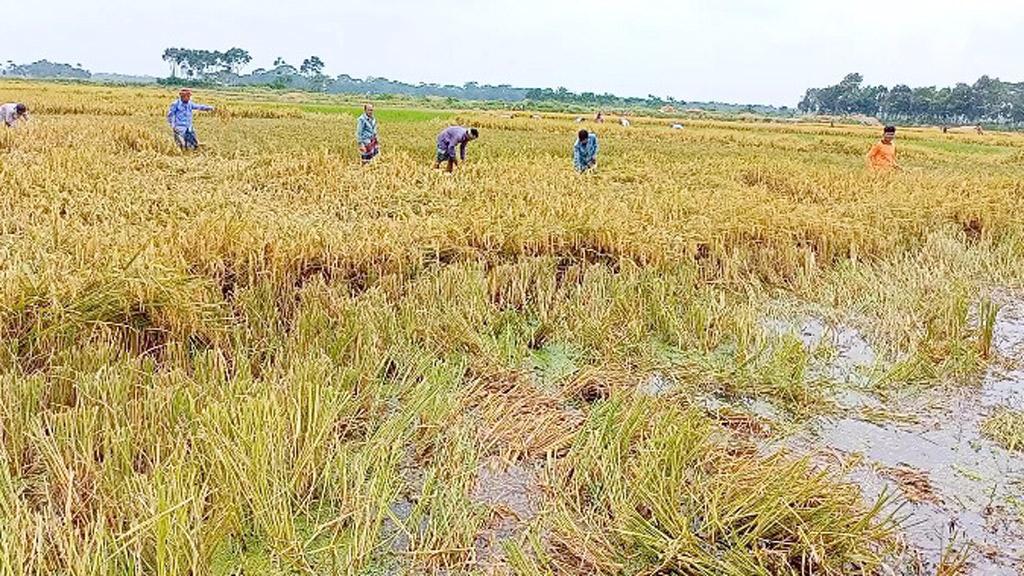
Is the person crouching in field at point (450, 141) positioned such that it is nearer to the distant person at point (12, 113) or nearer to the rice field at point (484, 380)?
the rice field at point (484, 380)

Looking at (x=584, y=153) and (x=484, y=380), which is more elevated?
(x=584, y=153)

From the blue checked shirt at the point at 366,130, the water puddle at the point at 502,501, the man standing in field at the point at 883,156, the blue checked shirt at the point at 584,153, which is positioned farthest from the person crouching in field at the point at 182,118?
the man standing in field at the point at 883,156

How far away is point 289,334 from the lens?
372 cm

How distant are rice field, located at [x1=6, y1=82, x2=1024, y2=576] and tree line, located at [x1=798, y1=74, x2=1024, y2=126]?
87201 mm

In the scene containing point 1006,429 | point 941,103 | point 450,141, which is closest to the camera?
point 1006,429

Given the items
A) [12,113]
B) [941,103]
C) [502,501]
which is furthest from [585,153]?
[941,103]

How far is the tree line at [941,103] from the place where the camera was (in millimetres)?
78250

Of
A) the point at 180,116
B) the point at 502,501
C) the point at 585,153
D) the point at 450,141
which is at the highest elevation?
the point at 180,116

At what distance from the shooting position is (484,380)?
3414mm

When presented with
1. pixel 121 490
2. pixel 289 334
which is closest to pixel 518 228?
pixel 289 334

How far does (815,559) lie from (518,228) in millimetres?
3579

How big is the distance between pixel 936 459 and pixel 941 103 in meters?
91.7

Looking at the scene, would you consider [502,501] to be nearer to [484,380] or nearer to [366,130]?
[484,380]

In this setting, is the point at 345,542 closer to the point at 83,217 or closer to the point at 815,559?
the point at 815,559
